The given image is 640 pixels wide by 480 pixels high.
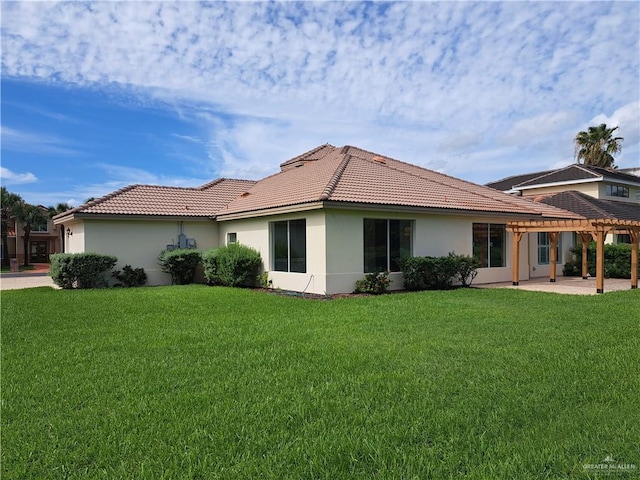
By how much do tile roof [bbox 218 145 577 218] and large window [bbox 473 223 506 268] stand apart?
80 centimetres

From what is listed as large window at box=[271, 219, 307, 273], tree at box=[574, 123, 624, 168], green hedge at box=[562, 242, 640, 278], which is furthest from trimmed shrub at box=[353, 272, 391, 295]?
tree at box=[574, 123, 624, 168]

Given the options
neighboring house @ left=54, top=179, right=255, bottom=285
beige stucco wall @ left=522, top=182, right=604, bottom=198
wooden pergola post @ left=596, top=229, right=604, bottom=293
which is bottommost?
wooden pergola post @ left=596, top=229, right=604, bottom=293

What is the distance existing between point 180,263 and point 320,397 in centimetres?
1424

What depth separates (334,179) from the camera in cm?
1573

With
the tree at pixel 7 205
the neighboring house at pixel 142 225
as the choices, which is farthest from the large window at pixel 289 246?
the tree at pixel 7 205

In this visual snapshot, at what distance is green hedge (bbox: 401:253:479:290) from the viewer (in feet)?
47.9

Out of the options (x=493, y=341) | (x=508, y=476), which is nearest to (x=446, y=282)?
(x=493, y=341)

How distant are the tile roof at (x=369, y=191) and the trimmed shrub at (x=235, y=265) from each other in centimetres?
165

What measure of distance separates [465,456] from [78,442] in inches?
126

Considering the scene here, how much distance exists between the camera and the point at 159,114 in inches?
765

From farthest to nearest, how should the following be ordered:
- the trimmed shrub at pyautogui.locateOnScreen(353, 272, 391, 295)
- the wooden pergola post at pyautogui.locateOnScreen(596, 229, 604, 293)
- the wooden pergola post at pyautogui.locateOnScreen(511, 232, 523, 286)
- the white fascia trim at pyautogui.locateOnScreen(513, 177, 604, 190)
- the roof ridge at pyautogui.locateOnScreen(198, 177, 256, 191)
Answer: the white fascia trim at pyautogui.locateOnScreen(513, 177, 604, 190) < the roof ridge at pyautogui.locateOnScreen(198, 177, 256, 191) < the wooden pergola post at pyautogui.locateOnScreen(511, 232, 523, 286) < the wooden pergola post at pyautogui.locateOnScreen(596, 229, 604, 293) < the trimmed shrub at pyautogui.locateOnScreen(353, 272, 391, 295)

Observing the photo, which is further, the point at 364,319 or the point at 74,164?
the point at 74,164

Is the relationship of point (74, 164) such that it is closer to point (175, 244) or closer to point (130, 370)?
point (175, 244)

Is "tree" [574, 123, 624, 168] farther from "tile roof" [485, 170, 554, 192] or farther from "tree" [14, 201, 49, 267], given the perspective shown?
"tree" [14, 201, 49, 267]
